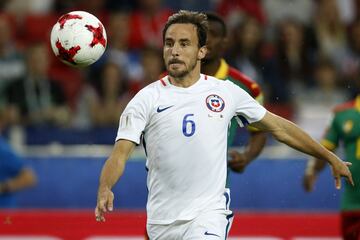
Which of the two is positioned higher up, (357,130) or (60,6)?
(60,6)

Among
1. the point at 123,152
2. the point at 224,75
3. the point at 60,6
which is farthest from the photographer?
the point at 60,6

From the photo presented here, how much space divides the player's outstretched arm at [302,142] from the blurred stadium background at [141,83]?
3458 mm

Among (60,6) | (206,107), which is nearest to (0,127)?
(60,6)

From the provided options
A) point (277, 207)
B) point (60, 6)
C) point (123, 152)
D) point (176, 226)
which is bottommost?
point (277, 207)

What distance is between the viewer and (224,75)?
8500 millimetres

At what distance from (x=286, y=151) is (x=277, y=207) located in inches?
24.1

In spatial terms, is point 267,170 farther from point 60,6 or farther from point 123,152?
point 123,152

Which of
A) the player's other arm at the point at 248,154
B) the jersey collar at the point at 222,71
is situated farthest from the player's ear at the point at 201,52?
the player's other arm at the point at 248,154

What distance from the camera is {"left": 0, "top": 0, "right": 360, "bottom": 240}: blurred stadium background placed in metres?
11.6

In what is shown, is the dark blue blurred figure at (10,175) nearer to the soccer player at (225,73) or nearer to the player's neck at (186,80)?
the soccer player at (225,73)

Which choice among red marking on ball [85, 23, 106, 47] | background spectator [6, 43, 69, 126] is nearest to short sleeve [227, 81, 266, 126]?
red marking on ball [85, 23, 106, 47]

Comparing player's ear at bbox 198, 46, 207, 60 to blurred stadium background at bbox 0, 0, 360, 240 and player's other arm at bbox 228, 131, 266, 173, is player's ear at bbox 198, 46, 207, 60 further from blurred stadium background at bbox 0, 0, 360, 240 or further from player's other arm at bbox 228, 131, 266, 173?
blurred stadium background at bbox 0, 0, 360, 240

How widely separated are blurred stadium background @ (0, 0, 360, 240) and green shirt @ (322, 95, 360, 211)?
939mm

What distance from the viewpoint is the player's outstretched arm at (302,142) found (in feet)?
22.8
